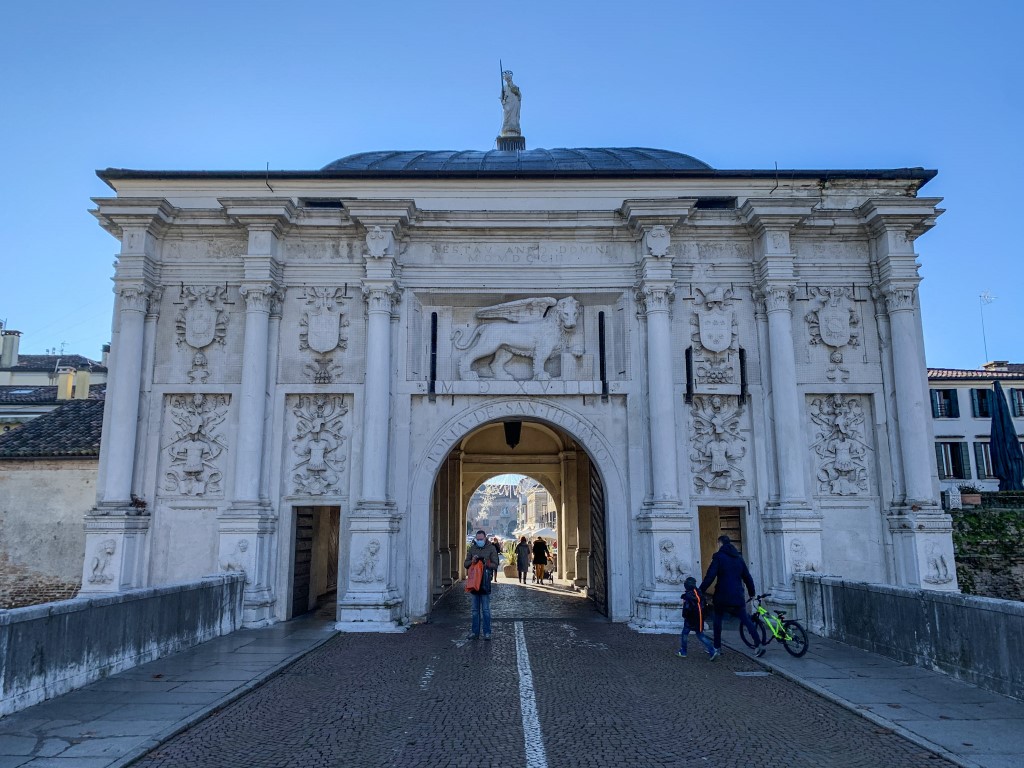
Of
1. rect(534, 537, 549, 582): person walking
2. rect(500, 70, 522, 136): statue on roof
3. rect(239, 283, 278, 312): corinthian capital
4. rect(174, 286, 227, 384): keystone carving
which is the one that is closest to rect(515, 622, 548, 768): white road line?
rect(239, 283, 278, 312): corinthian capital

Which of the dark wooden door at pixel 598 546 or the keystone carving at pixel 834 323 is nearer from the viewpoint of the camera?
the keystone carving at pixel 834 323

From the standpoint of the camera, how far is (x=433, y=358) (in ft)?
51.5

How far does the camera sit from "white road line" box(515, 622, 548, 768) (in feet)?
20.3

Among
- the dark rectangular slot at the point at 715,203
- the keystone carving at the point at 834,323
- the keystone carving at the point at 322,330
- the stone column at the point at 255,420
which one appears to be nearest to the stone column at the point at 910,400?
the keystone carving at the point at 834,323

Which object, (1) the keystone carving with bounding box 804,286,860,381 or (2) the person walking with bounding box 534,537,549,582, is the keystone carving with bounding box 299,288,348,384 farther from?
(2) the person walking with bounding box 534,537,549,582

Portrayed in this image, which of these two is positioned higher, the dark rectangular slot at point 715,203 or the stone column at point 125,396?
the dark rectangular slot at point 715,203

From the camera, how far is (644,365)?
15.4 metres

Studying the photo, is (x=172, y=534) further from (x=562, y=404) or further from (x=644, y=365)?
(x=644, y=365)

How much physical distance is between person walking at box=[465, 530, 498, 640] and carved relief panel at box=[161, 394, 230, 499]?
5.96 m

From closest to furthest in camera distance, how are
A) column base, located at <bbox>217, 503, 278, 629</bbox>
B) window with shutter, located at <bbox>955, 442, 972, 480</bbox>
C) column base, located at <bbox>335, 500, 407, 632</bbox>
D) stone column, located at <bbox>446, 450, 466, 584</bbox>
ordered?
column base, located at <bbox>335, 500, 407, 632</bbox> < column base, located at <bbox>217, 503, 278, 629</bbox> < stone column, located at <bbox>446, 450, 466, 584</bbox> < window with shutter, located at <bbox>955, 442, 972, 480</bbox>

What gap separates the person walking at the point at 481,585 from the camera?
39.3 ft

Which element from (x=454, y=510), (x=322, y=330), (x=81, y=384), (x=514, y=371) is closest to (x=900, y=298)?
(x=514, y=371)

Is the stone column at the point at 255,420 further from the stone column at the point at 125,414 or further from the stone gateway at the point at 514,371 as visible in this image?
the stone column at the point at 125,414

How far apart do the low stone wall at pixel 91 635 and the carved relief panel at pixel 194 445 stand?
3.23 metres
